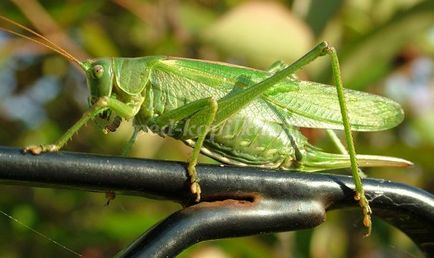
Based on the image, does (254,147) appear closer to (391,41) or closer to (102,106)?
(102,106)

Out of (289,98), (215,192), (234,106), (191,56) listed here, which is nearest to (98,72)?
(234,106)

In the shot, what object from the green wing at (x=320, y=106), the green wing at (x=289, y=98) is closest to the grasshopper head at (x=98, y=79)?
the green wing at (x=289, y=98)

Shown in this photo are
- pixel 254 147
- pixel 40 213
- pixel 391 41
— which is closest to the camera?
pixel 254 147

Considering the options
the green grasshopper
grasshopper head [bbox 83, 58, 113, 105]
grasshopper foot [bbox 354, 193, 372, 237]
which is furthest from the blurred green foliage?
grasshopper head [bbox 83, 58, 113, 105]

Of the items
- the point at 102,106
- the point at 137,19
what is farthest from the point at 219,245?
the point at 137,19

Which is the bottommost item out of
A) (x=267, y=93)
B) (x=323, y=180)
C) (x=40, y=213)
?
(x=323, y=180)

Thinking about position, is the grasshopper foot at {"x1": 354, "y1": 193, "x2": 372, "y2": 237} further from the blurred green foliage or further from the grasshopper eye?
the grasshopper eye

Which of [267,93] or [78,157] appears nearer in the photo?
[78,157]
